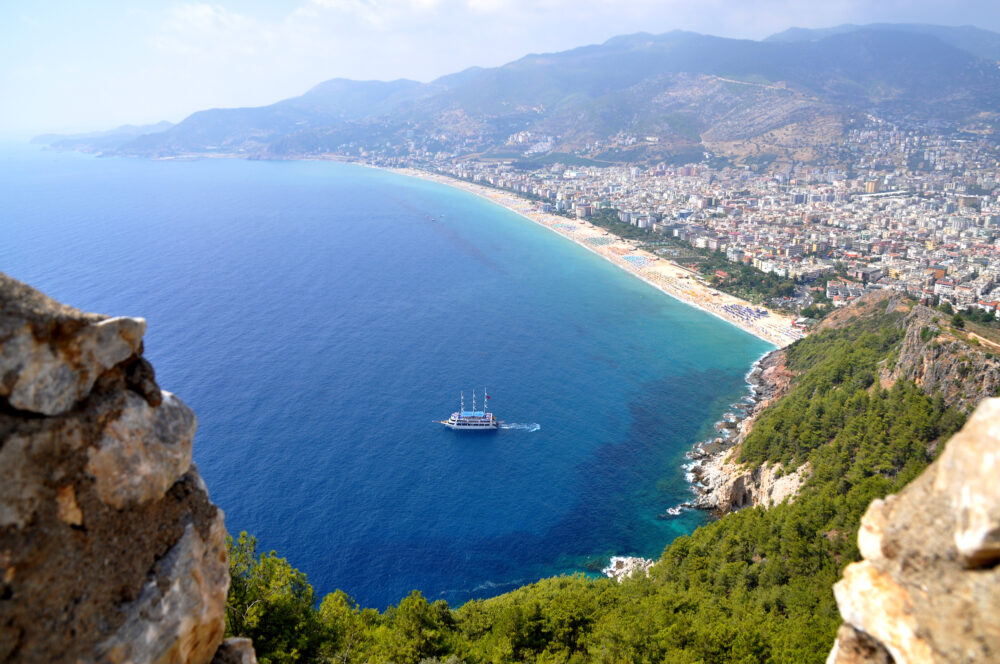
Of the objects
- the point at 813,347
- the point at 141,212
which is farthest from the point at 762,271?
the point at 141,212

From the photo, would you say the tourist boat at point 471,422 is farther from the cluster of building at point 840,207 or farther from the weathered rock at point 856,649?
the cluster of building at point 840,207

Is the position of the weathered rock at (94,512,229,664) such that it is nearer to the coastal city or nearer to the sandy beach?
the sandy beach

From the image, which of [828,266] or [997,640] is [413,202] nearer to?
[828,266]

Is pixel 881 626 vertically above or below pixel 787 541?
above

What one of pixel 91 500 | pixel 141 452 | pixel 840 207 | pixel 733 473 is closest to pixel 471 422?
pixel 733 473

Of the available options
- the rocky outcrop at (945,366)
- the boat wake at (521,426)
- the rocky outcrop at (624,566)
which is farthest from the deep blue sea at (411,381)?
the rocky outcrop at (945,366)

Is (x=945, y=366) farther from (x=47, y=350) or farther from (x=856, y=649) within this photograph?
(x=47, y=350)
